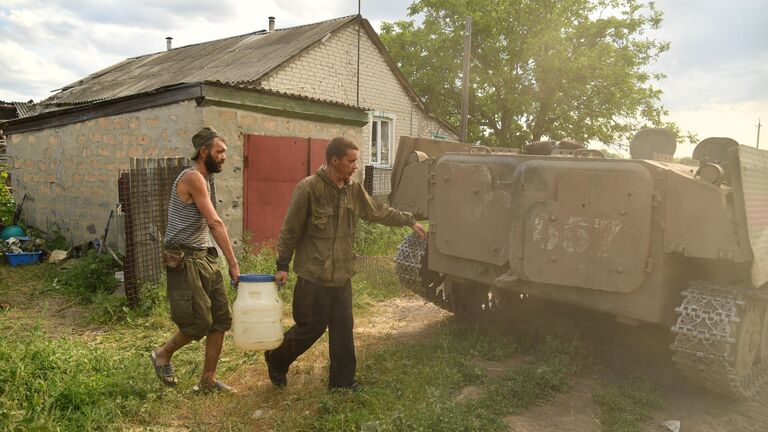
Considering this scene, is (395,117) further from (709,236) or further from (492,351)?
(709,236)

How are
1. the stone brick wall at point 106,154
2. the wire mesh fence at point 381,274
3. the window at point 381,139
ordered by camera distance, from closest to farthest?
1. the wire mesh fence at point 381,274
2. the stone brick wall at point 106,154
3. the window at point 381,139

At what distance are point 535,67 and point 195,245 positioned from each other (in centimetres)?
1972

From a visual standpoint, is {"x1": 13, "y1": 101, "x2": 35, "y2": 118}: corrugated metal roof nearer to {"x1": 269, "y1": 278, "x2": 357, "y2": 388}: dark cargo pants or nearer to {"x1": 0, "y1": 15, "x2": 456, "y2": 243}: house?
{"x1": 0, "y1": 15, "x2": 456, "y2": 243}: house

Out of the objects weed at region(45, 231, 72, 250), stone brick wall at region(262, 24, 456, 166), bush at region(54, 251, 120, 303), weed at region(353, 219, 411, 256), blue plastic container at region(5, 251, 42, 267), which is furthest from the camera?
stone brick wall at region(262, 24, 456, 166)

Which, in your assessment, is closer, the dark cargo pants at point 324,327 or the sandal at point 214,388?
the dark cargo pants at point 324,327

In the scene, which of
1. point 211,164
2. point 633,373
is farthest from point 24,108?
point 633,373

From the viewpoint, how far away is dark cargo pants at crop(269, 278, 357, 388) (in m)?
A: 3.75

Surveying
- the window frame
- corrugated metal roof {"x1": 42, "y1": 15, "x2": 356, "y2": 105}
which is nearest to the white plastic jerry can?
corrugated metal roof {"x1": 42, "y1": 15, "x2": 356, "y2": 105}

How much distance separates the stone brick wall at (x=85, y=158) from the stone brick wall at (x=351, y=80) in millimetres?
4083

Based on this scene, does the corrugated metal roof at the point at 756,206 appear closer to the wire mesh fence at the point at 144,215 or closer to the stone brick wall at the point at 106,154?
the wire mesh fence at the point at 144,215

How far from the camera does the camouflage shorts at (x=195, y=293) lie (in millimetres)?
3586

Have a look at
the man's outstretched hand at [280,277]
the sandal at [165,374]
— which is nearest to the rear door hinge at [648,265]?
the man's outstretched hand at [280,277]

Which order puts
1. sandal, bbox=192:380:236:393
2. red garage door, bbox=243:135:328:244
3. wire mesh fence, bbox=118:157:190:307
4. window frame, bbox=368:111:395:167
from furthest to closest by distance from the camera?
window frame, bbox=368:111:395:167
red garage door, bbox=243:135:328:244
wire mesh fence, bbox=118:157:190:307
sandal, bbox=192:380:236:393

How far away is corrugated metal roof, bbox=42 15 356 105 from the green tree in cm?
833
